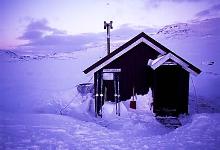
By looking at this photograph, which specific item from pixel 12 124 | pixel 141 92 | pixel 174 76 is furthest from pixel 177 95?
pixel 12 124

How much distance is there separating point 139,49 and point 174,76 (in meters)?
2.38

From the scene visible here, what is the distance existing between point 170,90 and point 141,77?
174 cm

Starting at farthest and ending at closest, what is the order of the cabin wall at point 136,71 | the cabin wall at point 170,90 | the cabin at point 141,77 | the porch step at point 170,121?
1. the cabin wall at point 136,71
2. the cabin at point 141,77
3. the cabin wall at point 170,90
4. the porch step at point 170,121

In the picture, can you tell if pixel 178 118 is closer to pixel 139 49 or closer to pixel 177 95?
pixel 177 95

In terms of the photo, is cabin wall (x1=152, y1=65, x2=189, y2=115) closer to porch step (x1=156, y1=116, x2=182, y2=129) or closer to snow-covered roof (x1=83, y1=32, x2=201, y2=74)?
porch step (x1=156, y1=116, x2=182, y2=129)

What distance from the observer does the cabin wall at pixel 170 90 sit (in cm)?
1305

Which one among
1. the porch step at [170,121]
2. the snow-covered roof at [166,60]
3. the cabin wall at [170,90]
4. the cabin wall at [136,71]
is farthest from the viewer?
the cabin wall at [136,71]

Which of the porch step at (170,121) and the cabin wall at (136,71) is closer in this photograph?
the porch step at (170,121)

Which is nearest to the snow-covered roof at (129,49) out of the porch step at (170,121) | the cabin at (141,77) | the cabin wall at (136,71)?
the cabin at (141,77)

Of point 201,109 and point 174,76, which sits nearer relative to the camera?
point 174,76

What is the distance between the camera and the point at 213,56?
3203 centimetres

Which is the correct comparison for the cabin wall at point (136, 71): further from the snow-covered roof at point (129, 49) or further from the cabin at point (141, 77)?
the snow-covered roof at point (129, 49)

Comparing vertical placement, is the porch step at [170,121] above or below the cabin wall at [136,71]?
below

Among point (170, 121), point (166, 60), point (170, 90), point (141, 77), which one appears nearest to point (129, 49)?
point (141, 77)
